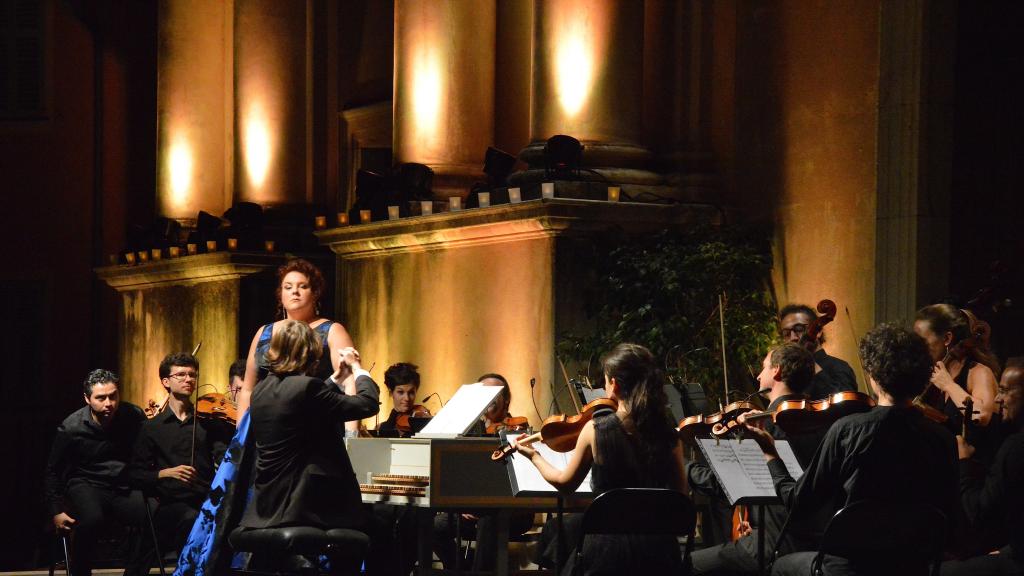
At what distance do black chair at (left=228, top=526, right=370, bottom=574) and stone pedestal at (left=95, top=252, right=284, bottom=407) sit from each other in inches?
284

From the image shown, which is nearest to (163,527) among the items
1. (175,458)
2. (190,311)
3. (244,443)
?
(175,458)

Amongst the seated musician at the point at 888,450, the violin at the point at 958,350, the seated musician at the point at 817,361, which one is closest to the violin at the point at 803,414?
the seated musician at the point at 888,450

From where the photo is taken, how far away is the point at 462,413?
24.6ft

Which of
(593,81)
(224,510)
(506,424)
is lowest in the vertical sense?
(224,510)

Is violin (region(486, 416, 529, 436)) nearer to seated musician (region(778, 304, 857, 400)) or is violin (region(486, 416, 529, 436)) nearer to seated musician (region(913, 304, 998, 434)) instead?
seated musician (region(778, 304, 857, 400))

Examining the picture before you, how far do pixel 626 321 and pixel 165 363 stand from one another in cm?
289

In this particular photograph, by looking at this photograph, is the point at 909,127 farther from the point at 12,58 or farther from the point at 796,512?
the point at 12,58

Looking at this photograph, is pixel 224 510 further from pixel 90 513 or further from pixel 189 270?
pixel 189 270

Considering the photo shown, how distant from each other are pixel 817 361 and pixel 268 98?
854 centimetres

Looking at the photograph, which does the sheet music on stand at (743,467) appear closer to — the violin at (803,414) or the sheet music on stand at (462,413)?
the violin at (803,414)

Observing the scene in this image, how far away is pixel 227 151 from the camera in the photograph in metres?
17.0

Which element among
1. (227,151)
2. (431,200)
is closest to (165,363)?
(431,200)

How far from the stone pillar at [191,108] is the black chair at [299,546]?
10.5 metres

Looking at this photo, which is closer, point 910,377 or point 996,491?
point 910,377
